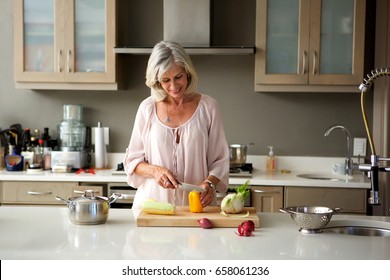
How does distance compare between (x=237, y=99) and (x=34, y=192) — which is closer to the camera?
(x=34, y=192)

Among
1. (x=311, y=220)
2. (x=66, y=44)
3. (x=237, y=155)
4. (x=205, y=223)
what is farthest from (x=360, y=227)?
(x=66, y=44)

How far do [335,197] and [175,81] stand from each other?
1.60 metres

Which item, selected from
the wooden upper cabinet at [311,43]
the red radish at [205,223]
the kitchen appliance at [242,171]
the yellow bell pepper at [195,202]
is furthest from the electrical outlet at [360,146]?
the red radish at [205,223]

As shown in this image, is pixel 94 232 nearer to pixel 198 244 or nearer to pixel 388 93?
pixel 198 244

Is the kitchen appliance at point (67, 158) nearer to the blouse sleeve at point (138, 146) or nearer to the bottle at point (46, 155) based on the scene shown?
the bottle at point (46, 155)

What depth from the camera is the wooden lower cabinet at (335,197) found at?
12.8 feet

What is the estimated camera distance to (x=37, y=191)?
13.4 feet

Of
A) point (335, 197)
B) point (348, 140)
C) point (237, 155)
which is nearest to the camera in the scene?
point (335, 197)

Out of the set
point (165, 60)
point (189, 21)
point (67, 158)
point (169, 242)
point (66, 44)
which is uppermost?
point (189, 21)

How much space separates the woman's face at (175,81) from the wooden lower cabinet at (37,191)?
1.38m

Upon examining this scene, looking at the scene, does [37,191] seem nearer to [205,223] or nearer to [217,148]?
[217,148]

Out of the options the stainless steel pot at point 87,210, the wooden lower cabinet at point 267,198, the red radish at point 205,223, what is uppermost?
the stainless steel pot at point 87,210

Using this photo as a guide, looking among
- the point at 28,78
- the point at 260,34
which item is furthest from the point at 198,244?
the point at 28,78

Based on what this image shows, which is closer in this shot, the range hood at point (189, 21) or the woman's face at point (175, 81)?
the woman's face at point (175, 81)
